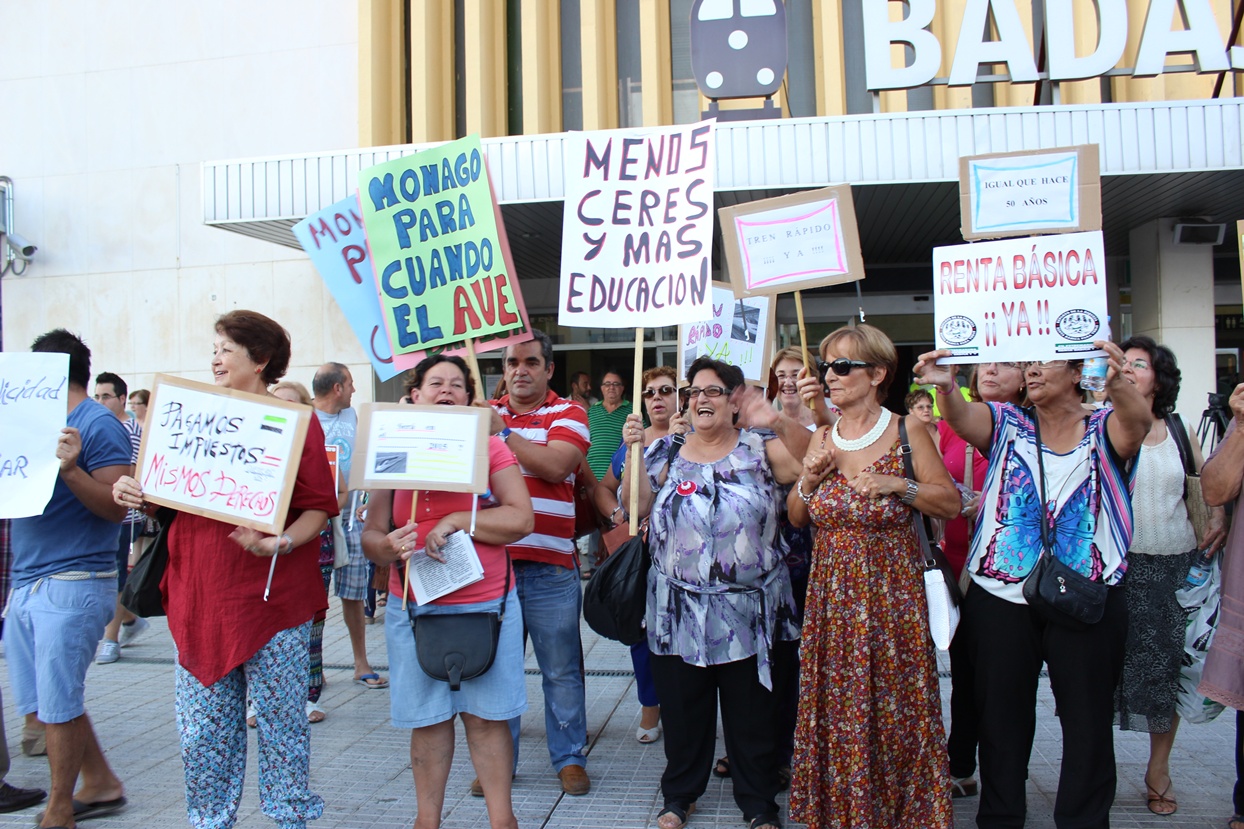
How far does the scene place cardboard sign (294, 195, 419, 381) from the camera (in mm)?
4504

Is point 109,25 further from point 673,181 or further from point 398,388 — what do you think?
point 673,181

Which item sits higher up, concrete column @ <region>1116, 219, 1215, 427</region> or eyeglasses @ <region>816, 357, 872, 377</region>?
concrete column @ <region>1116, 219, 1215, 427</region>

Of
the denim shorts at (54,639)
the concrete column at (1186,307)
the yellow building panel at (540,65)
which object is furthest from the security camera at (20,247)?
the concrete column at (1186,307)

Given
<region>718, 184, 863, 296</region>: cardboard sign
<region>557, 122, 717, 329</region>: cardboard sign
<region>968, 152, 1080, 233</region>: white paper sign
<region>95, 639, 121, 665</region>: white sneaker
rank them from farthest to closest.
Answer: <region>95, 639, 121, 665</region>: white sneaker
<region>557, 122, 717, 329</region>: cardboard sign
<region>718, 184, 863, 296</region>: cardboard sign
<region>968, 152, 1080, 233</region>: white paper sign

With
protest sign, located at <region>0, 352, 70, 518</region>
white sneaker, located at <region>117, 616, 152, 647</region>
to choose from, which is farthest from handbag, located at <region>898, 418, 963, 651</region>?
Answer: white sneaker, located at <region>117, 616, 152, 647</region>

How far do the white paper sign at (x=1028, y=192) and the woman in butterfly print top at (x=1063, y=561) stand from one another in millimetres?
597

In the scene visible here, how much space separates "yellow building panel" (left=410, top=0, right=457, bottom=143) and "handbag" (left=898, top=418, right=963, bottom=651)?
9.73 m

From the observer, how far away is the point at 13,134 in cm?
1260

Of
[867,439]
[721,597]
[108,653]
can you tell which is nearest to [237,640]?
[721,597]

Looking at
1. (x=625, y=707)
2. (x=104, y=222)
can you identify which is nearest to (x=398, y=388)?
(x=104, y=222)

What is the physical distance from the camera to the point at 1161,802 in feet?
12.3

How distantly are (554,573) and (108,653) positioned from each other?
435cm

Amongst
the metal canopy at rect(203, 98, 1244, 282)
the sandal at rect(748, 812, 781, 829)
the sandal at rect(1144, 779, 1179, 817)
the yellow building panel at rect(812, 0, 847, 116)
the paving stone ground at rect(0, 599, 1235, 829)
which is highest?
the yellow building panel at rect(812, 0, 847, 116)

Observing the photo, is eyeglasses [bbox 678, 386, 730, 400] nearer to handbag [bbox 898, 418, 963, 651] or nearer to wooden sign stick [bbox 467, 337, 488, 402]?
handbag [bbox 898, 418, 963, 651]
